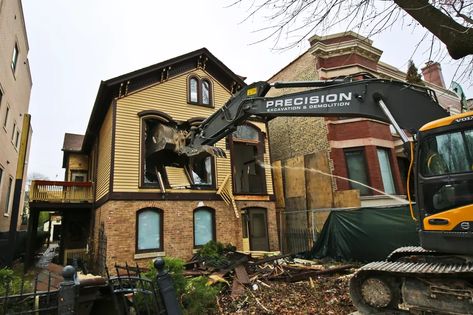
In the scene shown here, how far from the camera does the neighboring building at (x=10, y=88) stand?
1391cm

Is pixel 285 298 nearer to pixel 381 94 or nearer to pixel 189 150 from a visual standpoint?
pixel 189 150

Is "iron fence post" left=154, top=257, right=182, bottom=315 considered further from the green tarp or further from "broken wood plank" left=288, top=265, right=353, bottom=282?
the green tarp

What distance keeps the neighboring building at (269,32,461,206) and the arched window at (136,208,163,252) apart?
8599 mm

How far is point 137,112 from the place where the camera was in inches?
558

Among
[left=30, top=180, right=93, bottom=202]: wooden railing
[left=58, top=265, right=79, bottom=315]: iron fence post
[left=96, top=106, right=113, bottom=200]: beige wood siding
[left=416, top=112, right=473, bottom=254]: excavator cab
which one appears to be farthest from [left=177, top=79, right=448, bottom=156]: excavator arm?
[left=30, top=180, right=93, bottom=202]: wooden railing

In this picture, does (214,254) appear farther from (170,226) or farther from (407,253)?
(407,253)

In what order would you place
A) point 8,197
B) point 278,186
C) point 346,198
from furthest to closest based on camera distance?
point 8,197
point 278,186
point 346,198

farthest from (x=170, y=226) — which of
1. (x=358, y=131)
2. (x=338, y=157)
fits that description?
(x=358, y=131)

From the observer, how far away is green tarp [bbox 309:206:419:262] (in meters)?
Result: 11.3

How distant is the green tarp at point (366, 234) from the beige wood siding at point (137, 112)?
576 cm

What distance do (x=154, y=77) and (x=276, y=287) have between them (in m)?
11.2

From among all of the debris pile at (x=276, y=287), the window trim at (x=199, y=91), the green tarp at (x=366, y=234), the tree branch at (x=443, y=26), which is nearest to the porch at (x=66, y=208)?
the window trim at (x=199, y=91)

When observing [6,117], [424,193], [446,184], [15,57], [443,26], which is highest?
[15,57]

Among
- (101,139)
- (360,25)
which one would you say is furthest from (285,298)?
(101,139)
